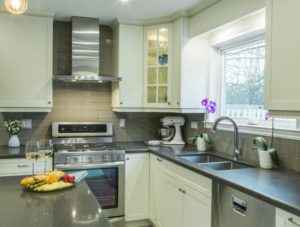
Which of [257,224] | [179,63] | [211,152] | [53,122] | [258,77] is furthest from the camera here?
[53,122]

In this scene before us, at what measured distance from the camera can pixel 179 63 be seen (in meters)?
3.35

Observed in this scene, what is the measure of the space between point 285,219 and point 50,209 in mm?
1135

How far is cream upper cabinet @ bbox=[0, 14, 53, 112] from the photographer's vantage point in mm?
3203

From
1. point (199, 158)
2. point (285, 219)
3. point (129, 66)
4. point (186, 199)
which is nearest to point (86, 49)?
point (129, 66)

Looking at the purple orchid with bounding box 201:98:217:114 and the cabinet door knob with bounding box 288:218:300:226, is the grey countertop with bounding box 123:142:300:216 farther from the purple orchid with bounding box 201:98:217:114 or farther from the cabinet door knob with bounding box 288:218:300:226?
the purple orchid with bounding box 201:98:217:114

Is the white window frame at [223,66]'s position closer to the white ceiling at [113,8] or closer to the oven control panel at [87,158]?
the white ceiling at [113,8]

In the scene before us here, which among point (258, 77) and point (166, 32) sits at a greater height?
point (166, 32)

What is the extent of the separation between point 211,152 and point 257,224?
1.39 meters

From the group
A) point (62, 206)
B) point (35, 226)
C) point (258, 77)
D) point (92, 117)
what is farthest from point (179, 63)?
point (35, 226)

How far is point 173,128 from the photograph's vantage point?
380cm

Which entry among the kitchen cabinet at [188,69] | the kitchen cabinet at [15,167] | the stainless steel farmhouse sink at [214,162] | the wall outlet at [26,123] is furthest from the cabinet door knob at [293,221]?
the wall outlet at [26,123]

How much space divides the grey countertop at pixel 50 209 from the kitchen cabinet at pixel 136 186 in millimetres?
1700

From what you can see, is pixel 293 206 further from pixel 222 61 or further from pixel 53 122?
pixel 53 122

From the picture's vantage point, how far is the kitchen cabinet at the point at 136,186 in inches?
131
